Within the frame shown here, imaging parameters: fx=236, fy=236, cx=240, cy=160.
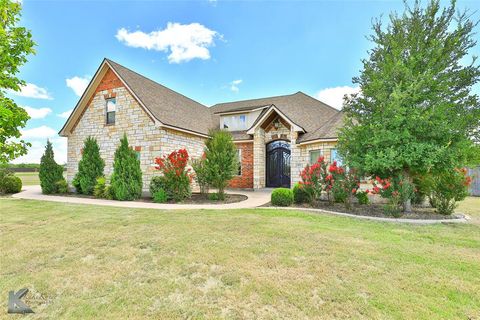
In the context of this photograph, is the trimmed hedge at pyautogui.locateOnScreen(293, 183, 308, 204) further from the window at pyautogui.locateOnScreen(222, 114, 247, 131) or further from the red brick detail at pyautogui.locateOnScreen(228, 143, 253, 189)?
the window at pyautogui.locateOnScreen(222, 114, 247, 131)

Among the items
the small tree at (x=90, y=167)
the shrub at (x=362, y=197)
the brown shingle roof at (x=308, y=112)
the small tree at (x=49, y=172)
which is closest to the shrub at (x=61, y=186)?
the small tree at (x=49, y=172)

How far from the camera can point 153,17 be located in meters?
12.9

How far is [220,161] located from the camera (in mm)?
11156

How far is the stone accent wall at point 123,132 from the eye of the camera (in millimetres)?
12625

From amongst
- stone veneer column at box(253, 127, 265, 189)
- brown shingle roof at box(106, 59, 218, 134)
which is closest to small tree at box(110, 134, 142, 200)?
brown shingle roof at box(106, 59, 218, 134)

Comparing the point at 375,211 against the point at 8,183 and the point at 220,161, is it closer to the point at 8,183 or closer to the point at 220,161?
the point at 220,161

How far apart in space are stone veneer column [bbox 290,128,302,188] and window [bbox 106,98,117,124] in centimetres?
1075

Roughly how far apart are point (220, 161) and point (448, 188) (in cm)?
865

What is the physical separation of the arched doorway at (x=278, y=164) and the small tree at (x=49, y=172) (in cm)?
1309

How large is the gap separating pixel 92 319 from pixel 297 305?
2.33 m

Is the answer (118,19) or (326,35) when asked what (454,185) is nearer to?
(326,35)

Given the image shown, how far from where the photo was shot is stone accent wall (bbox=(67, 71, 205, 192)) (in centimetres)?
1262

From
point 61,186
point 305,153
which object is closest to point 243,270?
point 305,153

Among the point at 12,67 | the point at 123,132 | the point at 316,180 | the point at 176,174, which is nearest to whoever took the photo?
the point at 12,67
